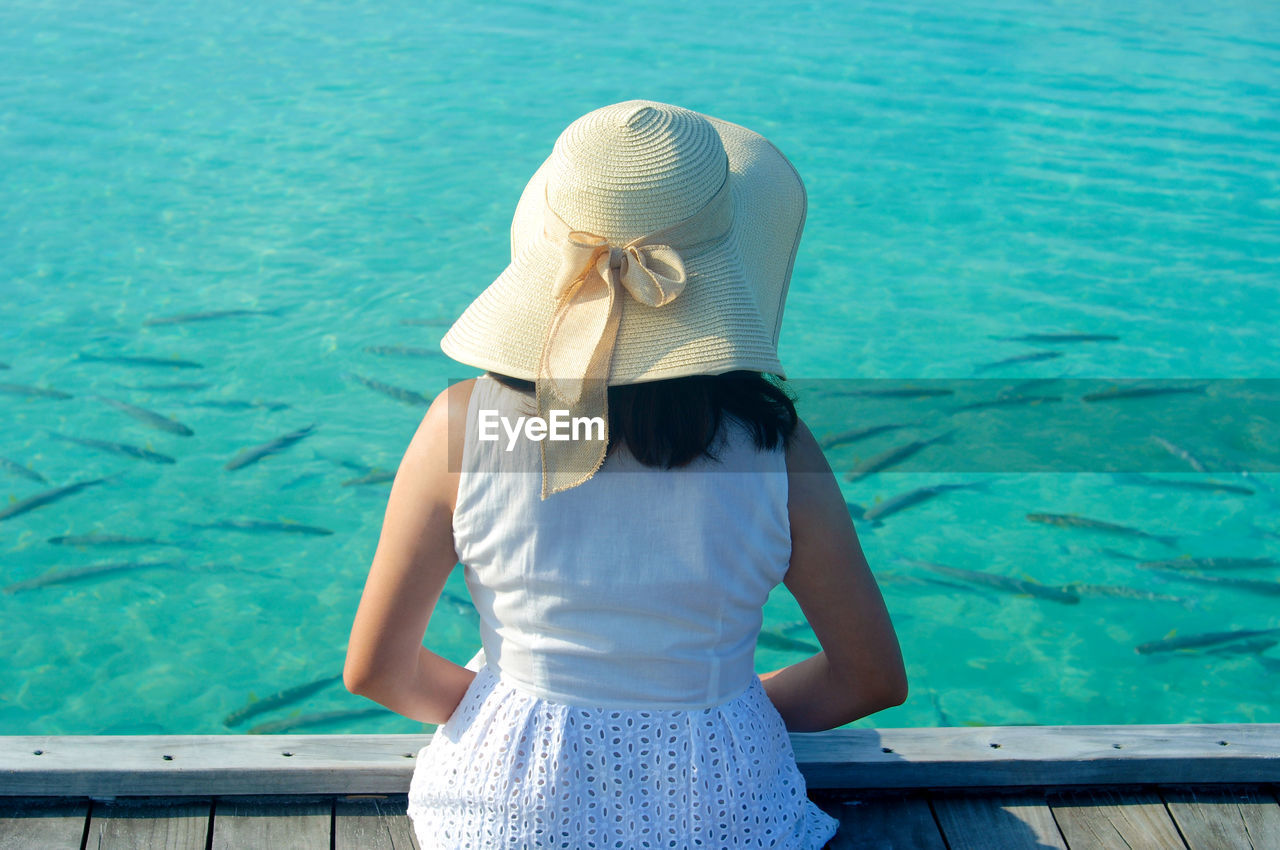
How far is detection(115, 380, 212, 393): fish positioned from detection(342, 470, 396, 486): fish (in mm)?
1136

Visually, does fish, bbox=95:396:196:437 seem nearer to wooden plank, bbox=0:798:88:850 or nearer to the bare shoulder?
wooden plank, bbox=0:798:88:850

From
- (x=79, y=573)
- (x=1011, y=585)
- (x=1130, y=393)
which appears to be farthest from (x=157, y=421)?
(x=1130, y=393)

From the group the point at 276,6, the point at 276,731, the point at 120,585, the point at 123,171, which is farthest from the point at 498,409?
the point at 276,6

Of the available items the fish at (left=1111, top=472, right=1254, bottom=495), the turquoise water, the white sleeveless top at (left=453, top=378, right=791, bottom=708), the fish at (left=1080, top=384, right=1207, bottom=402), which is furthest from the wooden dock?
the fish at (left=1080, top=384, right=1207, bottom=402)

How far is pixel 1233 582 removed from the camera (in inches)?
166

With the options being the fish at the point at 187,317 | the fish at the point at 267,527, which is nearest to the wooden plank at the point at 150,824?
the fish at the point at 267,527

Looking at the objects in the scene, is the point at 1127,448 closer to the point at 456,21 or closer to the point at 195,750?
the point at 195,750

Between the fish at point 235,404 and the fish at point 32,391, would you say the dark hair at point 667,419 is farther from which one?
the fish at point 32,391

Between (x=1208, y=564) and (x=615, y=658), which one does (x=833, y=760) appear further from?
(x=1208, y=564)

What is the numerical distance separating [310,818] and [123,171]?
7.41 metres

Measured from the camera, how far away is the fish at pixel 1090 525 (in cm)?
457

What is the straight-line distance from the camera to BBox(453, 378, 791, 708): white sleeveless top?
4.66 feet

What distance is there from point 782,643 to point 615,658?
2.42m

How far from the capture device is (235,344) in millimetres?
6090
